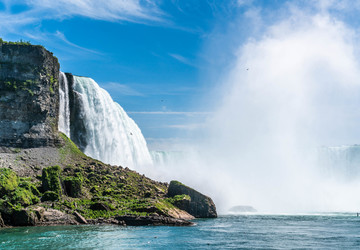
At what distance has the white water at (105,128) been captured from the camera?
254 ft

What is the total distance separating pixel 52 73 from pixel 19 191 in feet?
98.9

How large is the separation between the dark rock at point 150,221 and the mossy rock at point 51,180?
30.9 feet

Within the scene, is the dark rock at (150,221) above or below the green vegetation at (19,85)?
below

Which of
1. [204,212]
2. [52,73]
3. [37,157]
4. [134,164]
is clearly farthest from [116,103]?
[204,212]

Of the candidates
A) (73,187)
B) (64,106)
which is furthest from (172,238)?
(64,106)

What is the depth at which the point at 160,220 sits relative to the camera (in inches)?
1896

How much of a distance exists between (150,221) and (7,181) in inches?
687

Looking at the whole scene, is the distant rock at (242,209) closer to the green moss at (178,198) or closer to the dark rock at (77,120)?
the green moss at (178,198)

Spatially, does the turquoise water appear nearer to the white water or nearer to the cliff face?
the cliff face

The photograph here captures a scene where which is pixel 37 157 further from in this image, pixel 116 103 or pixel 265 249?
pixel 265 249

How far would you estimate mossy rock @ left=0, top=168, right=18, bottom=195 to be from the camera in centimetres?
4469

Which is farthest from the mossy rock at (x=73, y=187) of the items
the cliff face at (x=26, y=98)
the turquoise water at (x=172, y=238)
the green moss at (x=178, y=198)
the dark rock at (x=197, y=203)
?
the dark rock at (x=197, y=203)

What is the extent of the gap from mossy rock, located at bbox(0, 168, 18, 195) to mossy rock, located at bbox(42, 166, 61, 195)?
355 cm

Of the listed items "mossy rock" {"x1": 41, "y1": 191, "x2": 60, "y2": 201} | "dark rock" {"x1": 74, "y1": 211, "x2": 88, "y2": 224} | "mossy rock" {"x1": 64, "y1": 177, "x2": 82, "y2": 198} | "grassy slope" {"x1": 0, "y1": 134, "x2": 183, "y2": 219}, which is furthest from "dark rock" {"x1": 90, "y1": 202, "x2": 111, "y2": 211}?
"mossy rock" {"x1": 64, "y1": 177, "x2": 82, "y2": 198}
